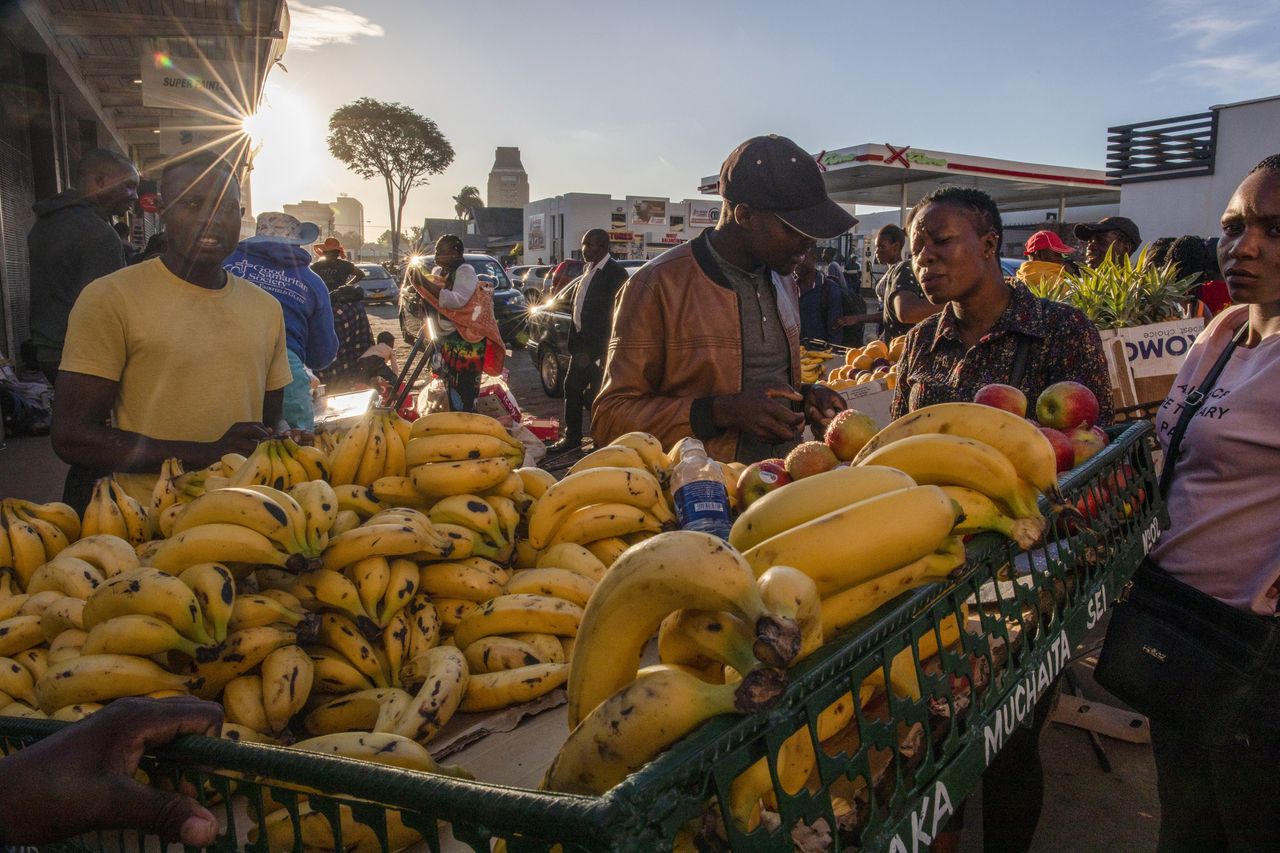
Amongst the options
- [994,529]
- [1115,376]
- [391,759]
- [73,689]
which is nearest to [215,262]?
[73,689]

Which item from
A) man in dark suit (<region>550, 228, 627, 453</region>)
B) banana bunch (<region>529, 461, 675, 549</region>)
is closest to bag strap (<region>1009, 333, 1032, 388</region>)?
banana bunch (<region>529, 461, 675, 549</region>)

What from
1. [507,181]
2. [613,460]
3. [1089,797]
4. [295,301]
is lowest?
[1089,797]

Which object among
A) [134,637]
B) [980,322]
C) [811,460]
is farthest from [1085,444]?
[134,637]

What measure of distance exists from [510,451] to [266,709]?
98 centimetres

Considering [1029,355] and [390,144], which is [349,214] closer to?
[390,144]

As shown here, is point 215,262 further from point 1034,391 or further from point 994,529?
point 1034,391


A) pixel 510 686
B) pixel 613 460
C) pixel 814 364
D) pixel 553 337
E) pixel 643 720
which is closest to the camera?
pixel 643 720

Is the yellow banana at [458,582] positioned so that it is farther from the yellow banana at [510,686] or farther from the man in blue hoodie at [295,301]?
the man in blue hoodie at [295,301]

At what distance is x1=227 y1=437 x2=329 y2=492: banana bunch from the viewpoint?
2.15 metres

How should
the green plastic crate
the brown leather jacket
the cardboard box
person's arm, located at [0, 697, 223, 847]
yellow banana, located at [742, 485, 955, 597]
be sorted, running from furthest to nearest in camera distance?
the cardboard box < the brown leather jacket < yellow banana, located at [742, 485, 955, 597] < person's arm, located at [0, 697, 223, 847] < the green plastic crate

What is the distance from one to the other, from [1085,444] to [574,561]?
1378mm

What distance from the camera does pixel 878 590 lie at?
1.25 m

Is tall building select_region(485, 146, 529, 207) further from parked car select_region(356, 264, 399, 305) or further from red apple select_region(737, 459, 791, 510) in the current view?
red apple select_region(737, 459, 791, 510)

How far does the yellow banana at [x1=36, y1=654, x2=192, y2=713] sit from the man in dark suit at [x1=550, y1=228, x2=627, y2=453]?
677 cm
